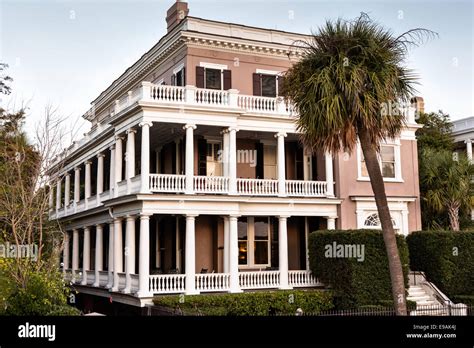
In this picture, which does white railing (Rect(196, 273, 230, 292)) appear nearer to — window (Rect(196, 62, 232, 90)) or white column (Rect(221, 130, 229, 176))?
white column (Rect(221, 130, 229, 176))

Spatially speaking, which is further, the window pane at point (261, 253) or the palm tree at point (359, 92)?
the window pane at point (261, 253)

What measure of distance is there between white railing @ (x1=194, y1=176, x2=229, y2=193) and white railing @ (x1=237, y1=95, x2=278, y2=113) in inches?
133

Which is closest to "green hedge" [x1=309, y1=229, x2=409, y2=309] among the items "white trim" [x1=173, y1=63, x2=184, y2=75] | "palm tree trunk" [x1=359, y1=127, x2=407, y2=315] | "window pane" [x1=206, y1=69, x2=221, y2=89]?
"palm tree trunk" [x1=359, y1=127, x2=407, y2=315]

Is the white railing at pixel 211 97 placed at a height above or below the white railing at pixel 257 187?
above

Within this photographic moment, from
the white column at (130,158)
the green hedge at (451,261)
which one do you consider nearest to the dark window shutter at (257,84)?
the white column at (130,158)

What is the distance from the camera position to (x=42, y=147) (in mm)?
23188

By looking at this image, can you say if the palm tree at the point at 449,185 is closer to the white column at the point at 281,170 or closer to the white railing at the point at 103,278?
the white column at the point at 281,170

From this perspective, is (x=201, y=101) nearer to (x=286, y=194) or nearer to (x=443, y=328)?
(x=286, y=194)

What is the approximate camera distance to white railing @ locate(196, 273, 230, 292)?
25.0m

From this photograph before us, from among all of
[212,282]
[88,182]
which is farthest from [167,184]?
[88,182]

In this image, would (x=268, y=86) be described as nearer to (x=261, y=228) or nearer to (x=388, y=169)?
(x=261, y=228)

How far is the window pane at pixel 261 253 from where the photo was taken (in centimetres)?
2931

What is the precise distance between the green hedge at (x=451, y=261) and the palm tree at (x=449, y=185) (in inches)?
152

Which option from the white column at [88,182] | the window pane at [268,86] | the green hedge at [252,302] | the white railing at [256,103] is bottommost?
the green hedge at [252,302]
